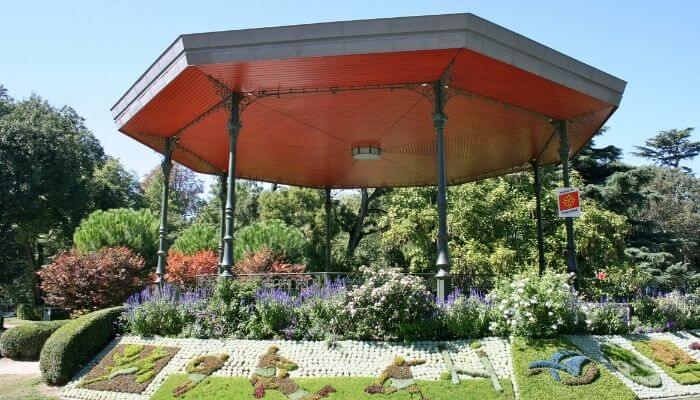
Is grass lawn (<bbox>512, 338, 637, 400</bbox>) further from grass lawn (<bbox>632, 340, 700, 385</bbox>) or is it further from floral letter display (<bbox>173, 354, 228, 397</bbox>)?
floral letter display (<bbox>173, 354, 228, 397</bbox>)

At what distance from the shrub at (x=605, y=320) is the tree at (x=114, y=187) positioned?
101 feet

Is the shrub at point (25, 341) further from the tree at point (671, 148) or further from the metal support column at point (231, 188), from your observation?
the tree at point (671, 148)

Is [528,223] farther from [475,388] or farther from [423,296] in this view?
[475,388]

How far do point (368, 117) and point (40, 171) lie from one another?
22731 millimetres

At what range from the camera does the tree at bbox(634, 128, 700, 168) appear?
42.1 meters

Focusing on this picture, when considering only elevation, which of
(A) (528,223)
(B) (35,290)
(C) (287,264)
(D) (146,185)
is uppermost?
(D) (146,185)

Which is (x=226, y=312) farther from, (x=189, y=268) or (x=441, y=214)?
(x=189, y=268)

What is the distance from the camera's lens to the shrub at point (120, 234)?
17.7 meters

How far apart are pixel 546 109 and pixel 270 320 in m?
7.63

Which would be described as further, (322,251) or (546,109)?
(322,251)

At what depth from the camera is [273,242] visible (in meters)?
18.0

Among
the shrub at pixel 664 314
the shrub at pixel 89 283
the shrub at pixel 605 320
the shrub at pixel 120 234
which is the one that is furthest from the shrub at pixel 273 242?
the shrub at pixel 664 314

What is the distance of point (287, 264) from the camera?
16812 mm

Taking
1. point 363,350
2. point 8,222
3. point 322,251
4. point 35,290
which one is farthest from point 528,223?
point 35,290
